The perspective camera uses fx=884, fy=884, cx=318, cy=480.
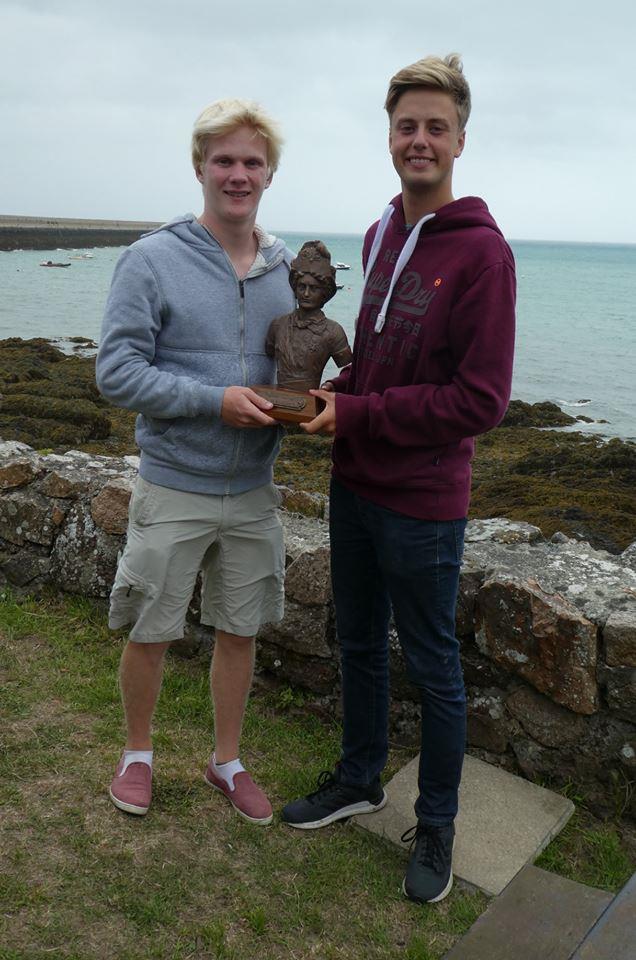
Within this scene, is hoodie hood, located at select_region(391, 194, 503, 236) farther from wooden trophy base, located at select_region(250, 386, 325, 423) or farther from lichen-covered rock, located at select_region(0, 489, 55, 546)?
lichen-covered rock, located at select_region(0, 489, 55, 546)

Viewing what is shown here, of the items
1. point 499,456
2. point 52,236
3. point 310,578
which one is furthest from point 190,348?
point 52,236

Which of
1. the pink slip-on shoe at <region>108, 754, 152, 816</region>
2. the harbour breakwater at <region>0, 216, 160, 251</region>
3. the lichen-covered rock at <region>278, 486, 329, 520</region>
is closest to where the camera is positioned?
the pink slip-on shoe at <region>108, 754, 152, 816</region>

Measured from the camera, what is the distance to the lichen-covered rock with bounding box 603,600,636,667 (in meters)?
3.10

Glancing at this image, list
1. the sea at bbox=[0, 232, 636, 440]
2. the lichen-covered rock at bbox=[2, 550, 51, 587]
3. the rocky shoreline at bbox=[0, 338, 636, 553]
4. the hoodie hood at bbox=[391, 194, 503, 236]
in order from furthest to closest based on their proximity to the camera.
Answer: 1. the sea at bbox=[0, 232, 636, 440]
2. the rocky shoreline at bbox=[0, 338, 636, 553]
3. the lichen-covered rock at bbox=[2, 550, 51, 587]
4. the hoodie hood at bbox=[391, 194, 503, 236]

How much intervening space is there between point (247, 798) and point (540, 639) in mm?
1209

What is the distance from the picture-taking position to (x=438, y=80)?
248cm

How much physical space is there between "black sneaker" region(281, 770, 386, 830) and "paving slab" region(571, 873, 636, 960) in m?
1.89

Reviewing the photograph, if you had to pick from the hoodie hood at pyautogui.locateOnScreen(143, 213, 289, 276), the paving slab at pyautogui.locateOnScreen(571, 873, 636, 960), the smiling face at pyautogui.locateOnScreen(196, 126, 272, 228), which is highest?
the smiling face at pyautogui.locateOnScreen(196, 126, 272, 228)

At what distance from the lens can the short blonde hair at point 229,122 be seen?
2.69 metres

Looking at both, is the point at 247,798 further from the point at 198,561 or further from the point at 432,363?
the point at 432,363

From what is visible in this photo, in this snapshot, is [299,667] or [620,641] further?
[299,667]

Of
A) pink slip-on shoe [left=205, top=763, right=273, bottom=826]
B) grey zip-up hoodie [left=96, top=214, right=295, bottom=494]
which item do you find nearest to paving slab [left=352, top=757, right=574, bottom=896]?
pink slip-on shoe [left=205, top=763, right=273, bottom=826]

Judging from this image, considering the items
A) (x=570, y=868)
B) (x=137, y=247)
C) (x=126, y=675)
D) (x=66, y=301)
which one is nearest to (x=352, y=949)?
(x=570, y=868)

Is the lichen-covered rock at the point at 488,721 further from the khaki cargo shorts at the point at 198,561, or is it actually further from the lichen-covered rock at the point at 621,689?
the khaki cargo shorts at the point at 198,561
